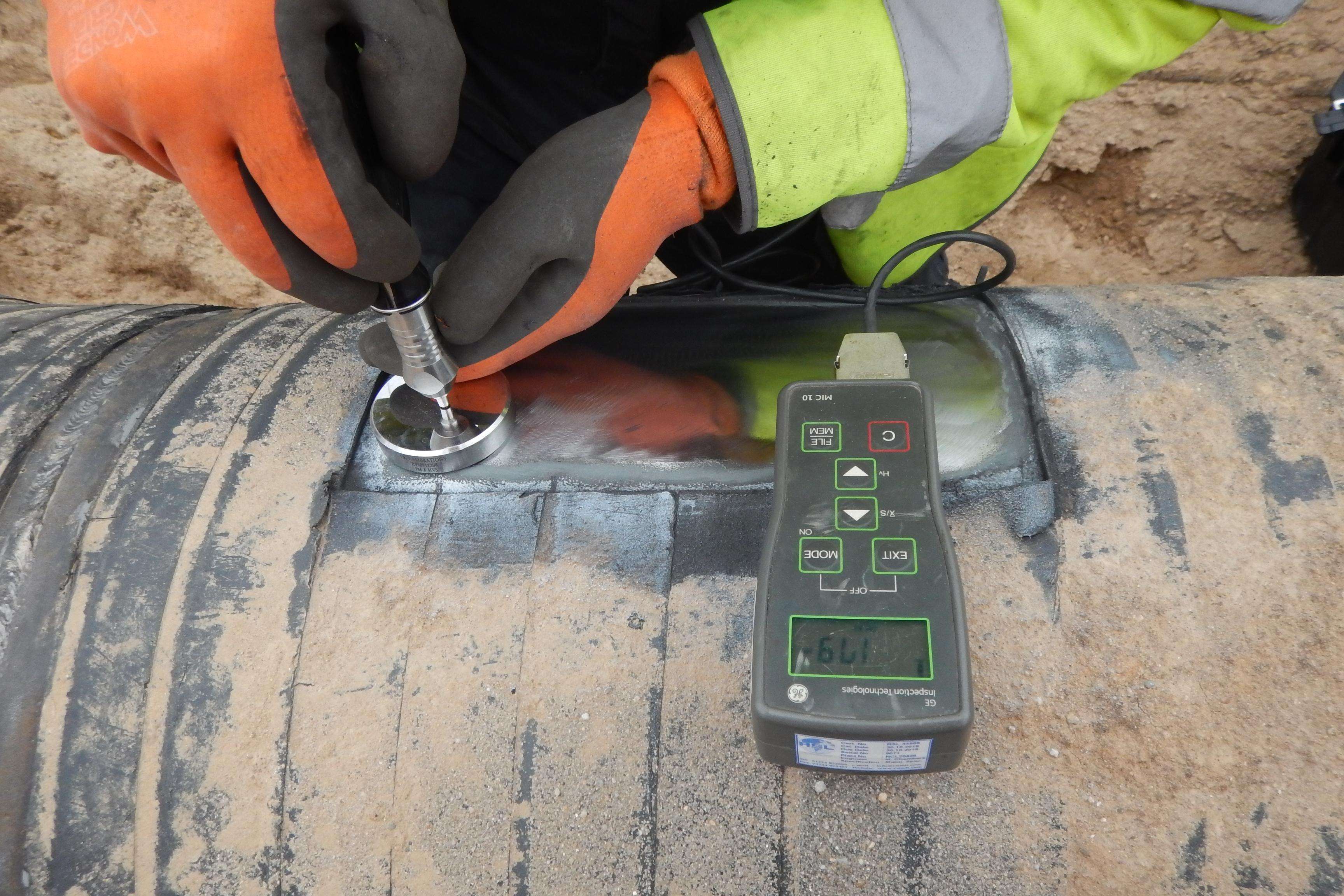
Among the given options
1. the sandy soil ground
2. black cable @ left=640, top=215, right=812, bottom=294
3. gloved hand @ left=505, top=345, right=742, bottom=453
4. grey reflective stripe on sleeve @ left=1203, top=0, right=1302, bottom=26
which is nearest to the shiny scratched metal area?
gloved hand @ left=505, top=345, right=742, bottom=453

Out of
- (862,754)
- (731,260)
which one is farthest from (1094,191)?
(862,754)

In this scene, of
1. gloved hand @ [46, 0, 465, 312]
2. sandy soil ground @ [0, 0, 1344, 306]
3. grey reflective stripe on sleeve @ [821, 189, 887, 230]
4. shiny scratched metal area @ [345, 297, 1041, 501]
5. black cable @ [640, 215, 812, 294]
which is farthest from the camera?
sandy soil ground @ [0, 0, 1344, 306]

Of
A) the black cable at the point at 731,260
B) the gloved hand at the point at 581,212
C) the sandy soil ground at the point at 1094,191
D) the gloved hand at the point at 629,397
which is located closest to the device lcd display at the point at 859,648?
the gloved hand at the point at 629,397

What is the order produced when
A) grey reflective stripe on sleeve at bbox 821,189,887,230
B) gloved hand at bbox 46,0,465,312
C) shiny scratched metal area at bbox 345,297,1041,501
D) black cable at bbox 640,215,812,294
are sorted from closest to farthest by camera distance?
1. gloved hand at bbox 46,0,465,312
2. shiny scratched metal area at bbox 345,297,1041,501
3. grey reflective stripe on sleeve at bbox 821,189,887,230
4. black cable at bbox 640,215,812,294

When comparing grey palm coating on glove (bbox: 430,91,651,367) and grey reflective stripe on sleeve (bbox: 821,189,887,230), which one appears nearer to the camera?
grey palm coating on glove (bbox: 430,91,651,367)

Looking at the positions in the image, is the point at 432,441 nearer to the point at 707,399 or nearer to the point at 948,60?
the point at 707,399

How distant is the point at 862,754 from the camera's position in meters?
0.48

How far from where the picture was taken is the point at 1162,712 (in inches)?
19.6

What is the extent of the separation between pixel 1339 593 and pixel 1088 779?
0.20m

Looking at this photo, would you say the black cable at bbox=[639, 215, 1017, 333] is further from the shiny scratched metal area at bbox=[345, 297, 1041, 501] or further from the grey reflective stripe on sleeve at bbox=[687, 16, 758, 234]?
the grey reflective stripe on sleeve at bbox=[687, 16, 758, 234]

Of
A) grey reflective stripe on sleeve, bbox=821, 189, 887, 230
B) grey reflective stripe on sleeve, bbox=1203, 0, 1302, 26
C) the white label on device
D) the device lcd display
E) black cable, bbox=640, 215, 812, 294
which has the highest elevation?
grey reflective stripe on sleeve, bbox=1203, 0, 1302, 26

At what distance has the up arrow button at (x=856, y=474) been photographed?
1.84ft

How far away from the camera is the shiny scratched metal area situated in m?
0.62

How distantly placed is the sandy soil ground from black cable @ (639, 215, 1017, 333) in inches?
35.4
